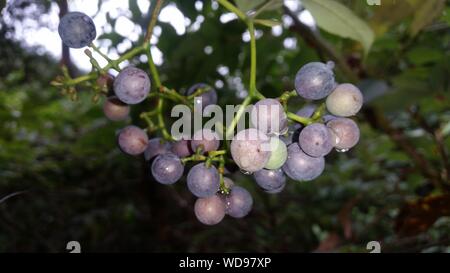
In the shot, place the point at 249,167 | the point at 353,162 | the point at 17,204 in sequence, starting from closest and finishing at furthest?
the point at 249,167, the point at 17,204, the point at 353,162

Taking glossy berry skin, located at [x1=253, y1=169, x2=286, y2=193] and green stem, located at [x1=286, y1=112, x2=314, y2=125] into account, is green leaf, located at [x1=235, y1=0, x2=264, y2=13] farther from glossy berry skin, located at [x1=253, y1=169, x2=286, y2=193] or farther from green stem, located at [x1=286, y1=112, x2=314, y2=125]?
glossy berry skin, located at [x1=253, y1=169, x2=286, y2=193]

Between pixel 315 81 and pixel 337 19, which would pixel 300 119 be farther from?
pixel 337 19

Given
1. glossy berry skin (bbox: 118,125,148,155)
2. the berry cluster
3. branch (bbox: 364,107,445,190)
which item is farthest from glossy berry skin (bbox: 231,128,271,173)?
branch (bbox: 364,107,445,190)

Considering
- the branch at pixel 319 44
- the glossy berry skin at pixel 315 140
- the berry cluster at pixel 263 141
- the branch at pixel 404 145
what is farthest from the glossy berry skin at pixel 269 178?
the branch at pixel 404 145

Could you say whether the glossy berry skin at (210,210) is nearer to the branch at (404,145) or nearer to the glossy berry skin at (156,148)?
the glossy berry skin at (156,148)
